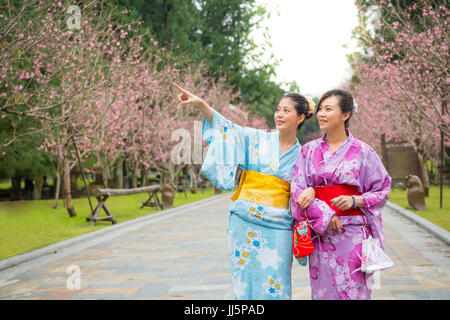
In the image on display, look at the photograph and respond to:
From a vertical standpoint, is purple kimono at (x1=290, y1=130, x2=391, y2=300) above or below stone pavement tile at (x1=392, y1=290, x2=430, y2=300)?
above

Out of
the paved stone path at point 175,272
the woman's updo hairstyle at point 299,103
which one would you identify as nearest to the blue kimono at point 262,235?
the woman's updo hairstyle at point 299,103

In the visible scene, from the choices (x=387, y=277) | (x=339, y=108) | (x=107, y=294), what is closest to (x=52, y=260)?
(x=107, y=294)

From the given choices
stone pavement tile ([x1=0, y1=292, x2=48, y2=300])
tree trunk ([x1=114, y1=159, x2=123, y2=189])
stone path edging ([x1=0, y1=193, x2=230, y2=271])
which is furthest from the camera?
tree trunk ([x1=114, y1=159, x2=123, y2=189])

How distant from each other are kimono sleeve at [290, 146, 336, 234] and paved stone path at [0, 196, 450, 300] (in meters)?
2.38

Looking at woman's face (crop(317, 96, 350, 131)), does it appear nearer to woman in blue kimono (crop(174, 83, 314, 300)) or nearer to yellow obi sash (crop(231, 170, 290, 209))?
woman in blue kimono (crop(174, 83, 314, 300))

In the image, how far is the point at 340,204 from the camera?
3.08m

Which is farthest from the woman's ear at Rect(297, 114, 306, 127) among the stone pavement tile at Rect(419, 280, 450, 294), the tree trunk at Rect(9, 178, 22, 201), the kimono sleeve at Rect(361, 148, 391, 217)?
the tree trunk at Rect(9, 178, 22, 201)

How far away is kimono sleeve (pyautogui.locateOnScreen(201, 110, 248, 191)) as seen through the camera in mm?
3641

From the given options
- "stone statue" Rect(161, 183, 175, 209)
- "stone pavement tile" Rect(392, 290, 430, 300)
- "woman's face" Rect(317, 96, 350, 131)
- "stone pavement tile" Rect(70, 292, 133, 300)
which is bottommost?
"stone pavement tile" Rect(70, 292, 133, 300)

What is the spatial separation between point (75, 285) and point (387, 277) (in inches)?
156

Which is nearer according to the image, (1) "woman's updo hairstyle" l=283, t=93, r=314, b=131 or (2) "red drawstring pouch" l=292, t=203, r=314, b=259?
(2) "red drawstring pouch" l=292, t=203, r=314, b=259

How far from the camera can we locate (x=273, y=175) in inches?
135

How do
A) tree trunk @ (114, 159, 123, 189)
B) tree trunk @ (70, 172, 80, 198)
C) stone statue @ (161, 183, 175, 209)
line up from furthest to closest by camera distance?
tree trunk @ (114, 159, 123, 189)
tree trunk @ (70, 172, 80, 198)
stone statue @ (161, 183, 175, 209)

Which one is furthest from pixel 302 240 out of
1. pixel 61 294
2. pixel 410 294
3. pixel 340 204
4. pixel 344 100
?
pixel 61 294
